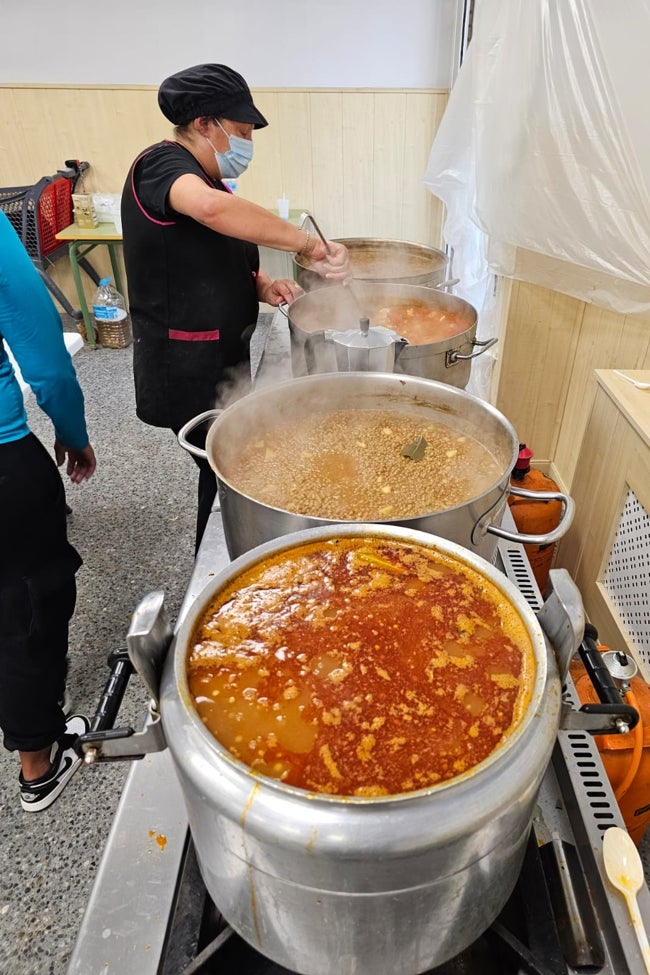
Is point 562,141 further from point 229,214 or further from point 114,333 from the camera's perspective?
point 114,333

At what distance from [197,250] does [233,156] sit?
1.16ft

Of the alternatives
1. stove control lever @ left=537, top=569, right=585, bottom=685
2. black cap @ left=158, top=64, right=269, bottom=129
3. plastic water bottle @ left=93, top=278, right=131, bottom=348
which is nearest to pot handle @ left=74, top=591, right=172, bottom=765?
stove control lever @ left=537, top=569, right=585, bottom=685

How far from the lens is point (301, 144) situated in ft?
16.3

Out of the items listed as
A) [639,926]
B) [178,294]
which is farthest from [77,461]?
[639,926]

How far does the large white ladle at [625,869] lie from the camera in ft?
2.42

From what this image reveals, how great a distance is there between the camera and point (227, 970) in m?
0.80

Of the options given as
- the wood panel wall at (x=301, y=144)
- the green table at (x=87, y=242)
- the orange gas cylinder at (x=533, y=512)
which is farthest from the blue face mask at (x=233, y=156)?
the wood panel wall at (x=301, y=144)

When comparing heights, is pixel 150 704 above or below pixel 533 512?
above

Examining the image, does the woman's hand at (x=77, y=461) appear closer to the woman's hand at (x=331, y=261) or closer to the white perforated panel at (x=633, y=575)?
the woman's hand at (x=331, y=261)

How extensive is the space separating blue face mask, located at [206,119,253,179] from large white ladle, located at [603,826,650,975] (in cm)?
196

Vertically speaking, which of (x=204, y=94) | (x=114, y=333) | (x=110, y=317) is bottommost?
(x=114, y=333)

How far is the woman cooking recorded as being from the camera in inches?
66.8

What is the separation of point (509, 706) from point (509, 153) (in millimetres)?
2214

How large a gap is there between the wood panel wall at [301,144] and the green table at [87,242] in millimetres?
400
